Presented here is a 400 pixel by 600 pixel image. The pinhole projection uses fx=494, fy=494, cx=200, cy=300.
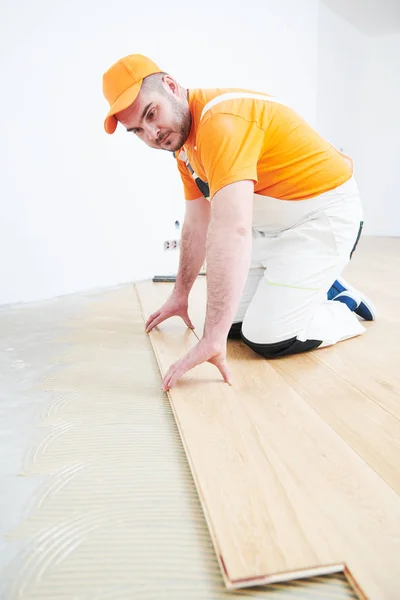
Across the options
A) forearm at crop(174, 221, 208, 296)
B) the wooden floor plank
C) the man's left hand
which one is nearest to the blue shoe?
the wooden floor plank

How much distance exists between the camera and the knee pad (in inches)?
71.6

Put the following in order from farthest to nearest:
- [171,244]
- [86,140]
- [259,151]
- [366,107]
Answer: [366,107]
[171,244]
[86,140]
[259,151]

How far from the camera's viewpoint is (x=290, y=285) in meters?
1.84

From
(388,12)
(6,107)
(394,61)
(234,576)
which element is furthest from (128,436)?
(394,61)

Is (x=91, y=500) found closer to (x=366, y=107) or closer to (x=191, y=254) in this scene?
(x=191, y=254)

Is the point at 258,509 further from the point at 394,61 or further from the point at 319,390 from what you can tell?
the point at 394,61

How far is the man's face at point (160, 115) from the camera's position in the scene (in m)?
1.54

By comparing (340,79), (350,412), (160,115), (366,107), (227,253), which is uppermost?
(340,79)

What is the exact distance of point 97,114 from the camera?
3119 mm

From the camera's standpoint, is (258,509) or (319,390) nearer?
(258,509)

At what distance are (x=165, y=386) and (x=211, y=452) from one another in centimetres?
39

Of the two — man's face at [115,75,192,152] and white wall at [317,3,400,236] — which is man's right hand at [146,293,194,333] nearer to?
man's face at [115,75,192,152]

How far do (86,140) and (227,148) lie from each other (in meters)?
1.95

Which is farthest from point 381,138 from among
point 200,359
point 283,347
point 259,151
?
point 200,359
